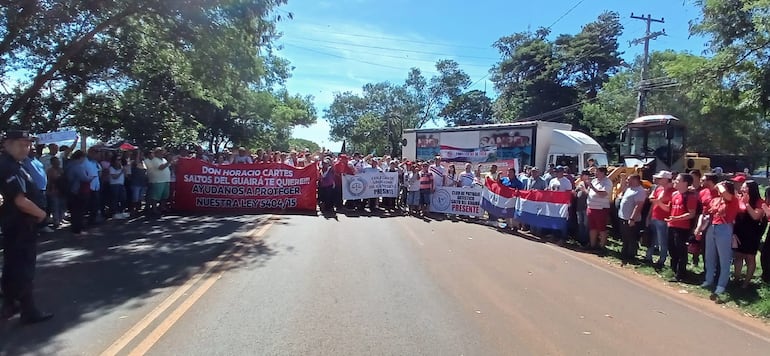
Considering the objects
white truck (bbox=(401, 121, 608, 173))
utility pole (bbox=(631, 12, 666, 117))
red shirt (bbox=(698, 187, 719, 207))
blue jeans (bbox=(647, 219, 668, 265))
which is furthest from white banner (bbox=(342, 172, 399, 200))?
utility pole (bbox=(631, 12, 666, 117))

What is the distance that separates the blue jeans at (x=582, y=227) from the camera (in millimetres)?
12234

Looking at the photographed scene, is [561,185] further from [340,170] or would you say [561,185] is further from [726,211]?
[340,170]

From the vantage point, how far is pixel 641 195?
10641mm

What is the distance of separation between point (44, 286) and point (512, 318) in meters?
5.57

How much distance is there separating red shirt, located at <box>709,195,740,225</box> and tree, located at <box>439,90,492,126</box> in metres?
71.9

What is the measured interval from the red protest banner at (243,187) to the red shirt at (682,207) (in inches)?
425

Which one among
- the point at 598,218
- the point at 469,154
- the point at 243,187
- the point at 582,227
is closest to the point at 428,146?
the point at 469,154

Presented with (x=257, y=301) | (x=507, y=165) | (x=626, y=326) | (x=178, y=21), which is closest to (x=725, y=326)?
(x=626, y=326)

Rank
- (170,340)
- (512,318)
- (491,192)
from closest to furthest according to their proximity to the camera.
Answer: (170,340) < (512,318) < (491,192)

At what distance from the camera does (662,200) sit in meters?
9.77

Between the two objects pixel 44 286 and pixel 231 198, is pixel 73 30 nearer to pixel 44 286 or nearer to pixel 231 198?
pixel 231 198

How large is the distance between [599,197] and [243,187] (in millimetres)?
10223

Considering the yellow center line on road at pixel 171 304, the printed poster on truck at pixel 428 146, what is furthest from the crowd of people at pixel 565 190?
the printed poster on truck at pixel 428 146

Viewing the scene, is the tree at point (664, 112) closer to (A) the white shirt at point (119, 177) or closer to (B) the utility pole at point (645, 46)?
(B) the utility pole at point (645, 46)
